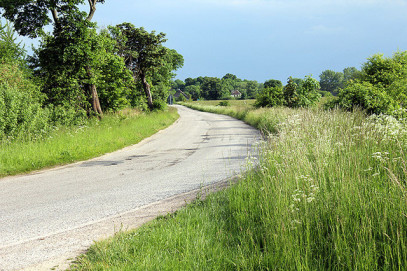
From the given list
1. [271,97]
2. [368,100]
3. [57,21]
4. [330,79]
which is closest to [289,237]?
[368,100]

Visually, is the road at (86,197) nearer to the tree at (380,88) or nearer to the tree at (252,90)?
the tree at (380,88)

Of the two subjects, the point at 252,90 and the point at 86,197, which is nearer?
the point at 86,197

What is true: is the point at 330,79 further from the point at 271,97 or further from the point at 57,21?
the point at 57,21

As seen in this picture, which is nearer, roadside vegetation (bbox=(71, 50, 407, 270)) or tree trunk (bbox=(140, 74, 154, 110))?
roadside vegetation (bbox=(71, 50, 407, 270))

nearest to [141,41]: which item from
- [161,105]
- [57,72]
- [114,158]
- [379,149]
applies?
[161,105]

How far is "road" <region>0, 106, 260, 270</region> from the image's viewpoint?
4496 millimetres

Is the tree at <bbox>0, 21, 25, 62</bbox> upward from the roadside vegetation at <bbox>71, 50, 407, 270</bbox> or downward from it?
upward

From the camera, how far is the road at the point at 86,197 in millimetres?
4496

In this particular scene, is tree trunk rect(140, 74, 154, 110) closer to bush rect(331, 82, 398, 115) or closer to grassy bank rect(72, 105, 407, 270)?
bush rect(331, 82, 398, 115)

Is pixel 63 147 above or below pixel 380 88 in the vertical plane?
below

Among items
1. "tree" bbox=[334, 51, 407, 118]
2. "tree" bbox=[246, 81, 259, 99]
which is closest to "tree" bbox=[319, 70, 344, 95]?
"tree" bbox=[246, 81, 259, 99]

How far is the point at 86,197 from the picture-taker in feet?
22.5

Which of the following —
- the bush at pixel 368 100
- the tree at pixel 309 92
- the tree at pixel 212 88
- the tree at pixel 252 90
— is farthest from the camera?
the tree at pixel 252 90

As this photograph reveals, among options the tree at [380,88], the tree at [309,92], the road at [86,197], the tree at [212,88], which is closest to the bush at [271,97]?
the tree at [309,92]
